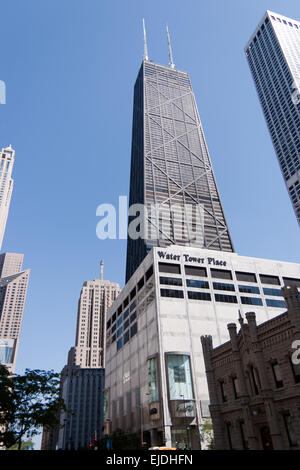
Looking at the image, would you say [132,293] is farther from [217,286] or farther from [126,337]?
[217,286]

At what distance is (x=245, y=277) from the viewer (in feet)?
296

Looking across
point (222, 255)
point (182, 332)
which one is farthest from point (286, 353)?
point (222, 255)


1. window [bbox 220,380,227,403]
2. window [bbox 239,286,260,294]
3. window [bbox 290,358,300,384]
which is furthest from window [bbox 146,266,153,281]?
window [bbox 290,358,300,384]

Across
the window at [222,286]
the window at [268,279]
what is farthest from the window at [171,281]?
the window at [268,279]

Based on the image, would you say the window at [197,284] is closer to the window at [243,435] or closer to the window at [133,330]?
the window at [133,330]

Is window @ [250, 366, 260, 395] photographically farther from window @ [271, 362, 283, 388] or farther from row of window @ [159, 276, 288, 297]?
row of window @ [159, 276, 288, 297]

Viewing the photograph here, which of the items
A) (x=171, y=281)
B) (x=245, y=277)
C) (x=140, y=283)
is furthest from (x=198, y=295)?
(x=140, y=283)

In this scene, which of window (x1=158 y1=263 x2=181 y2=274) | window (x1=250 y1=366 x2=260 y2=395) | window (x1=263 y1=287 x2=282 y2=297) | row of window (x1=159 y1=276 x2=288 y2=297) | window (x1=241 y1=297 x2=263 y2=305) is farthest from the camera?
window (x1=263 y1=287 x2=282 y2=297)

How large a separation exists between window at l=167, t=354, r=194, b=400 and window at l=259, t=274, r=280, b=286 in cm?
3198

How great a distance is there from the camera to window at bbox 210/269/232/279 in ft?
287

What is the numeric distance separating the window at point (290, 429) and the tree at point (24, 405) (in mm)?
35525

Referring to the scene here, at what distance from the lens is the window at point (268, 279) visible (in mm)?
91338

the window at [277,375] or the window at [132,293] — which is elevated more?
the window at [132,293]

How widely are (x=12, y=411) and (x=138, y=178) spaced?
120m
